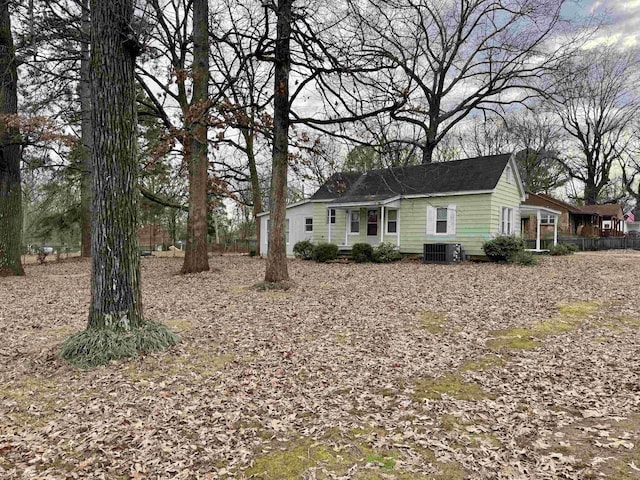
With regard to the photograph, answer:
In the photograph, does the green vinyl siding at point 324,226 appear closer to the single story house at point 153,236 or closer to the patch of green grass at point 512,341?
the patch of green grass at point 512,341

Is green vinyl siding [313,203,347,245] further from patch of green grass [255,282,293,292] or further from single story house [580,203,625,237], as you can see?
single story house [580,203,625,237]

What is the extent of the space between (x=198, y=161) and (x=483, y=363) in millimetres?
9687

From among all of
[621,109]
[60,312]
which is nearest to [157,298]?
[60,312]

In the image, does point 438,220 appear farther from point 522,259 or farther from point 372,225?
point 522,259

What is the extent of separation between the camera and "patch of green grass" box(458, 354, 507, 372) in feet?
15.9

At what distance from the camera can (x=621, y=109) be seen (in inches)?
1302

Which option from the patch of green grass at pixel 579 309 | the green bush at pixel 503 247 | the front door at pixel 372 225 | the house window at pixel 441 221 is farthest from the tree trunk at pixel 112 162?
the front door at pixel 372 225

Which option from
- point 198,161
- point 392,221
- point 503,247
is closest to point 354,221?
point 392,221

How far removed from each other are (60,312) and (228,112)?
5.01m

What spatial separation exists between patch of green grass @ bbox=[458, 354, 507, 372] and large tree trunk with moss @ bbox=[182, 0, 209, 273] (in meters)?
9.04

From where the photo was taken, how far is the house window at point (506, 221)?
1753 centimetres

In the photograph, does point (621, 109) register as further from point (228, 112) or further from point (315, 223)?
point (228, 112)

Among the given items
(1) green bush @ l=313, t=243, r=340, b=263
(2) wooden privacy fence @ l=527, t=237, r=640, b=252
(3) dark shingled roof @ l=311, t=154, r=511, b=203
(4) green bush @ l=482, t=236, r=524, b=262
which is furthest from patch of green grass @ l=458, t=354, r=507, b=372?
(2) wooden privacy fence @ l=527, t=237, r=640, b=252

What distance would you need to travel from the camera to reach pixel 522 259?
1494 centimetres
